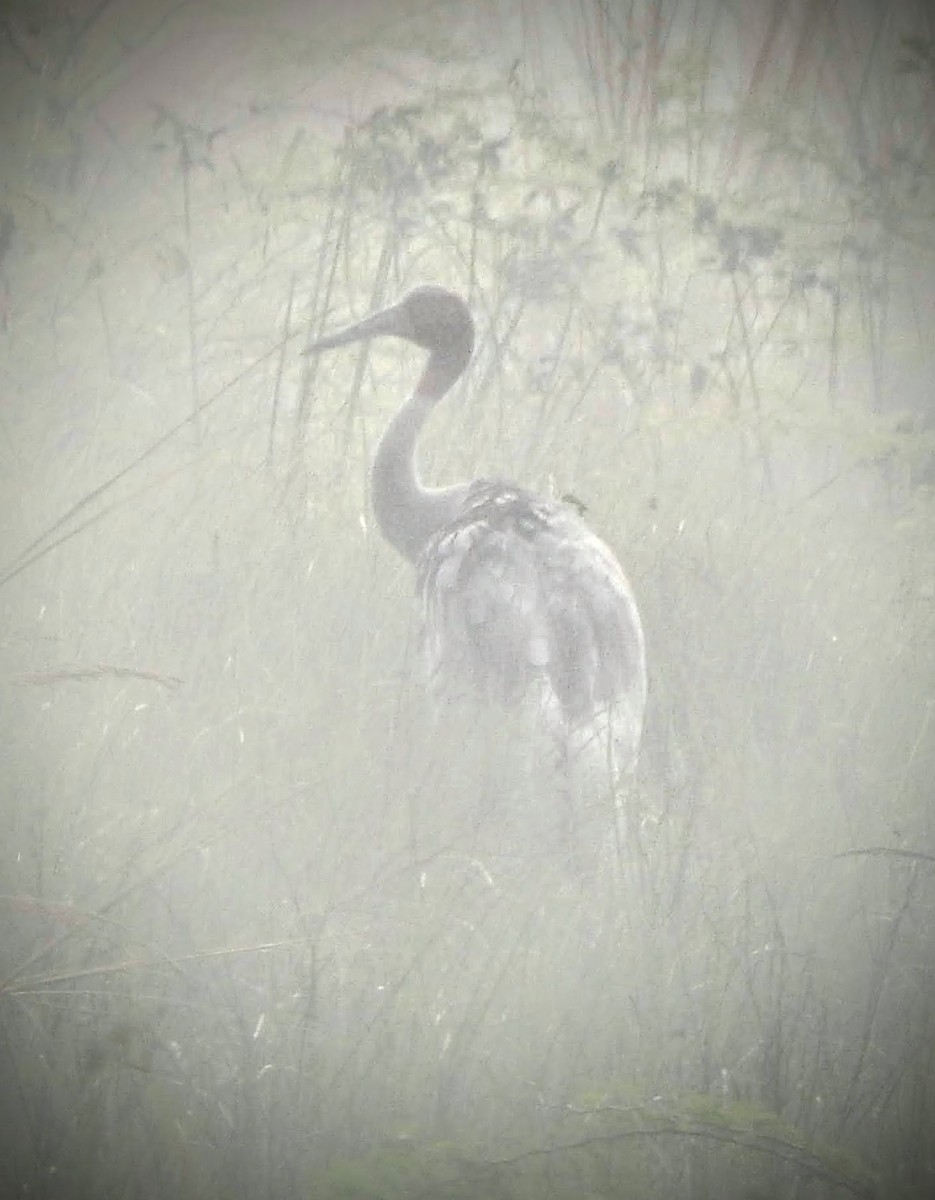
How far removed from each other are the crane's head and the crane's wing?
16.6 inches

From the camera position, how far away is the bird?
5.55ft

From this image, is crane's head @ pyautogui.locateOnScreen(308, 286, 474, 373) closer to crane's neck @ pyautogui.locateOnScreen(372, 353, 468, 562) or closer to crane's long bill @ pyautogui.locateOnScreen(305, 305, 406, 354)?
crane's long bill @ pyautogui.locateOnScreen(305, 305, 406, 354)

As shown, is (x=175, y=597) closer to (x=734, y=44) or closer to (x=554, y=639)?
(x=554, y=639)

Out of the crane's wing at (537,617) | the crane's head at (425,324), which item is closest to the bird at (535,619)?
the crane's wing at (537,617)

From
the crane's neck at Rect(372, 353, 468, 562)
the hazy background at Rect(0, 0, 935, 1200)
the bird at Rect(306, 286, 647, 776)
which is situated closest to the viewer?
the hazy background at Rect(0, 0, 935, 1200)

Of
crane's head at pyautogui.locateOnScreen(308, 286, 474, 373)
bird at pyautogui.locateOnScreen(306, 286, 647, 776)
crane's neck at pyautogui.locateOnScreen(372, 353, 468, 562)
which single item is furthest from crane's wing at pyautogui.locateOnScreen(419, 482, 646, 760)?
crane's head at pyautogui.locateOnScreen(308, 286, 474, 373)

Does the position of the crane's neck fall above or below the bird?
above

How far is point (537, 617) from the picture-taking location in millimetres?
1753

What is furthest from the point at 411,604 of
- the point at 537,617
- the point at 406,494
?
the point at 537,617

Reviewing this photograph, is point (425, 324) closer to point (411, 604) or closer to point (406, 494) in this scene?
point (406, 494)

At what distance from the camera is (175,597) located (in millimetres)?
1938

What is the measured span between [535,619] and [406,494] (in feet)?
1.48

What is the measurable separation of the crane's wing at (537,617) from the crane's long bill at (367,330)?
450mm

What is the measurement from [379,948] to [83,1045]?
37 centimetres
